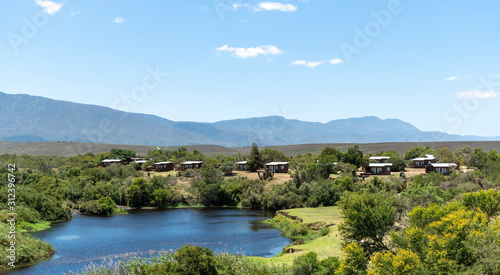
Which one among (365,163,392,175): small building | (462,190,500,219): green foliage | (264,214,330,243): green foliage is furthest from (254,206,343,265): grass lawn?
(365,163,392,175): small building

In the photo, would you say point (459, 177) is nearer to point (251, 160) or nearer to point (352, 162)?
point (352, 162)

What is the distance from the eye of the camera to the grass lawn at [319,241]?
3684 centimetres

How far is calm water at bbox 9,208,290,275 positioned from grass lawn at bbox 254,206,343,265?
439 cm

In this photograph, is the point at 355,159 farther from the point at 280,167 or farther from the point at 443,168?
the point at 443,168

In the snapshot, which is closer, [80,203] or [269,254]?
[269,254]

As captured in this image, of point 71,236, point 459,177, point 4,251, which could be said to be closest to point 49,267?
point 4,251

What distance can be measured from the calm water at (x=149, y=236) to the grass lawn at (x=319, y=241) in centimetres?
439

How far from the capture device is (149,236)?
5347 cm

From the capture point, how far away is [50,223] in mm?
61906

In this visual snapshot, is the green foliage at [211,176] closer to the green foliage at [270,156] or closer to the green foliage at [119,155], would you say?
the green foliage at [270,156]

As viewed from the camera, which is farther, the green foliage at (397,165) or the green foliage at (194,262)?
the green foliage at (397,165)

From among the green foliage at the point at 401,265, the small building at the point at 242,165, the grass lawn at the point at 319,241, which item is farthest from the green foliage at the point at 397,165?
the green foliage at the point at 401,265

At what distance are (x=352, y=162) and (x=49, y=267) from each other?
7810cm

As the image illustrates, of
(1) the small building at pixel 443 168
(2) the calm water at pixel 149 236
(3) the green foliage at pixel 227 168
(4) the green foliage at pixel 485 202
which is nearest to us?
(4) the green foliage at pixel 485 202
